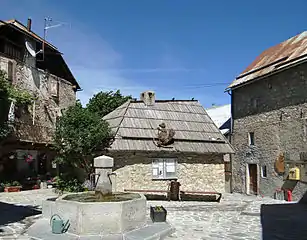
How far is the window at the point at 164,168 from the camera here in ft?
56.0

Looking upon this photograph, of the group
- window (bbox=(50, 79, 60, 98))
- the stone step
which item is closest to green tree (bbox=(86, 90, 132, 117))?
window (bbox=(50, 79, 60, 98))

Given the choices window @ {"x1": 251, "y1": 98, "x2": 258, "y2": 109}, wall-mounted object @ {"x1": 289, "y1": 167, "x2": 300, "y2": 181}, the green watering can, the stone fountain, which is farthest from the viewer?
window @ {"x1": 251, "y1": 98, "x2": 258, "y2": 109}

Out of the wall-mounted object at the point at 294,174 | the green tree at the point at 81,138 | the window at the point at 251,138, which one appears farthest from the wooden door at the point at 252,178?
the green tree at the point at 81,138

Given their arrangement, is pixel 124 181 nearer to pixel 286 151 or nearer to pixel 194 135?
pixel 194 135

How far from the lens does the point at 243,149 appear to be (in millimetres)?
20078

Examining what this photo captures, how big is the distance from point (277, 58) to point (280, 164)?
5.86 metres

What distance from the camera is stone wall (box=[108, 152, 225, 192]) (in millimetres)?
16391

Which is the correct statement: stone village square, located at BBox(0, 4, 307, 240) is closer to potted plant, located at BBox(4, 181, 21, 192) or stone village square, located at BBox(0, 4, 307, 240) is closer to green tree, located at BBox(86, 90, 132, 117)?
potted plant, located at BBox(4, 181, 21, 192)

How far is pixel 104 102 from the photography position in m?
29.5

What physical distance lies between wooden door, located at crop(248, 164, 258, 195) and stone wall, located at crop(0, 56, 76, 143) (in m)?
12.8

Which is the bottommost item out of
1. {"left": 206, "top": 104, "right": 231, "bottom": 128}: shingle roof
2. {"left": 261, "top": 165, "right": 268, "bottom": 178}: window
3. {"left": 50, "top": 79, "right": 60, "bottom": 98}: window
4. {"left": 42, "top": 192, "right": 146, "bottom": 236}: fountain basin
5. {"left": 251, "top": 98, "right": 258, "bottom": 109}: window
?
{"left": 42, "top": 192, "right": 146, "bottom": 236}: fountain basin

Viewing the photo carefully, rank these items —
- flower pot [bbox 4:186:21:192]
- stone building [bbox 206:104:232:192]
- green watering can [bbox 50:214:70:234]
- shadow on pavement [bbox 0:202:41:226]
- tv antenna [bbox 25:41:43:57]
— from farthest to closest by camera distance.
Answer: stone building [bbox 206:104:232:192] → tv antenna [bbox 25:41:43:57] → flower pot [bbox 4:186:21:192] → shadow on pavement [bbox 0:202:41:226] → green watering can [bbox 50:214:70:234]

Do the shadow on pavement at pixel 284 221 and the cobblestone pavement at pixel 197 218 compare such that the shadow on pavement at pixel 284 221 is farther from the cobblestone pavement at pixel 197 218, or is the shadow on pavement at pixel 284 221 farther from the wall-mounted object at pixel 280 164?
the wall-mounted object at pixel 280 164

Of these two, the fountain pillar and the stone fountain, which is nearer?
the stone fountain
